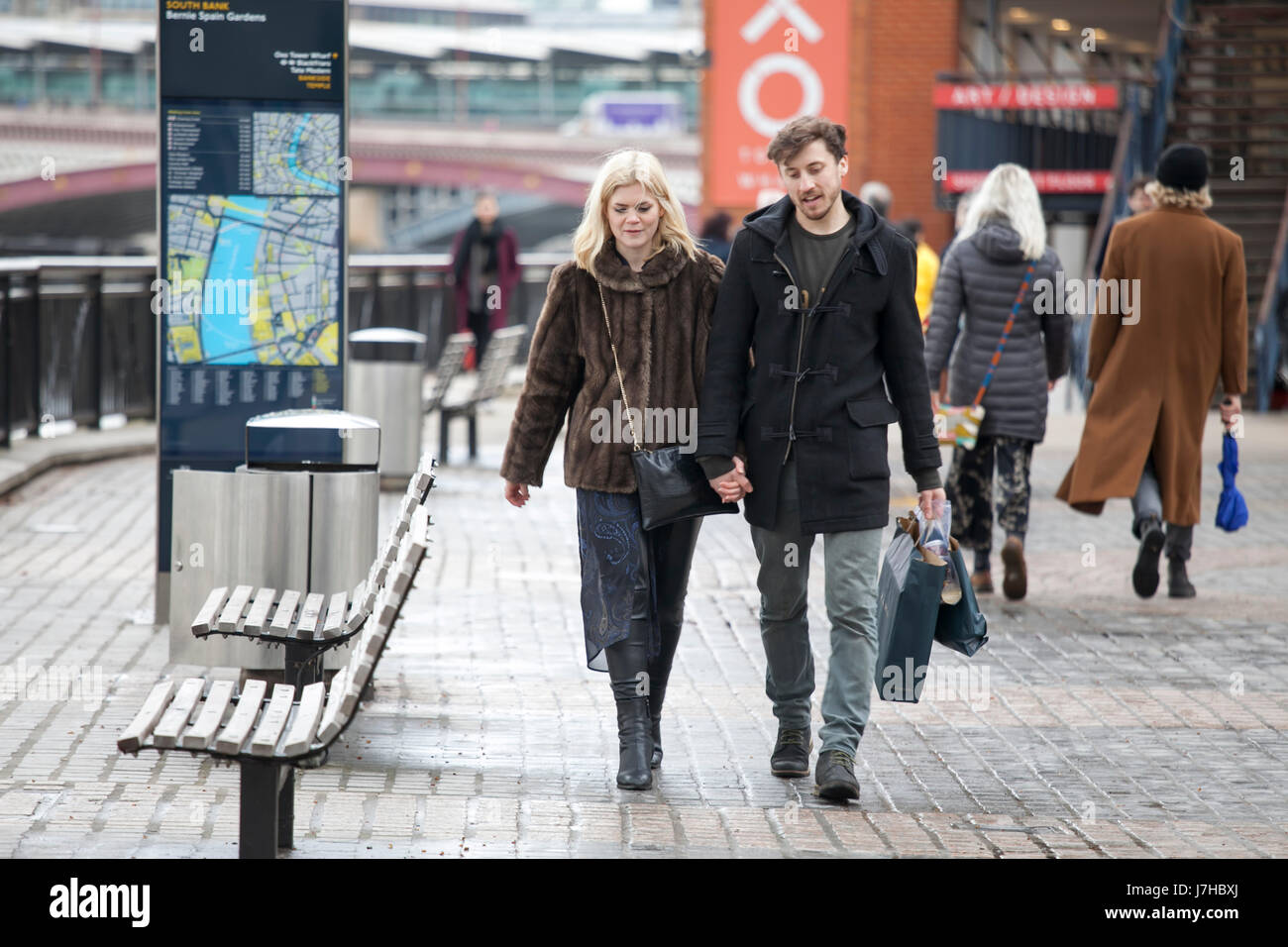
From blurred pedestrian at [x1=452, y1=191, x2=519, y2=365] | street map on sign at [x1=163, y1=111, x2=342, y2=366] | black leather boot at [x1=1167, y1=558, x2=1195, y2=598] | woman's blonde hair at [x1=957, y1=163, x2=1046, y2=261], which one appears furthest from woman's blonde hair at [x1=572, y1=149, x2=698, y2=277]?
blurred pedestrian at [x1=452, y1=191, x2=519, y2=365]

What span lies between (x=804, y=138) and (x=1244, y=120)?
16899 millimetres

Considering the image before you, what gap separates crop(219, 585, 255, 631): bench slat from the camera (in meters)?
4.95

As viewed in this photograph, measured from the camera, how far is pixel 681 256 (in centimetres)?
521

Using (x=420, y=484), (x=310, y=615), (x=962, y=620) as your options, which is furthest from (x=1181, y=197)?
(x=310, y=615)

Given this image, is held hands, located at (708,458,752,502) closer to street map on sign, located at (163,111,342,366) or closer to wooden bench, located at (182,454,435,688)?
wooden bench, located at (182,454,435,688)

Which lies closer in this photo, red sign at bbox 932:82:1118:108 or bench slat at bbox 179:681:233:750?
bench slat at bbox 179:681:233:750

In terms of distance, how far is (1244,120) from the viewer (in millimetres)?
20500

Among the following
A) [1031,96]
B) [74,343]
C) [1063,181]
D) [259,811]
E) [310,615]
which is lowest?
[259,811]

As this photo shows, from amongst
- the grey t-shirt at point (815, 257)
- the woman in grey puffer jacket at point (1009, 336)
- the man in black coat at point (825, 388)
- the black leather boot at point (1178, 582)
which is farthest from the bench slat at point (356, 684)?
the black leather boot at point (1178, 582)

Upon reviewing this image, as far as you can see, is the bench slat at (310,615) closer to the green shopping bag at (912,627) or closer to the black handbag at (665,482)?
the black handbag at (665,482)

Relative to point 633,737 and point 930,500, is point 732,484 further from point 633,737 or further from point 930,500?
point 633,737

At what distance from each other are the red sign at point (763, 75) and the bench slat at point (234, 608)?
16687 millimetres

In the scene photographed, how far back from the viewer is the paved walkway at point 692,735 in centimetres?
469

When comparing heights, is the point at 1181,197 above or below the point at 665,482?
above
